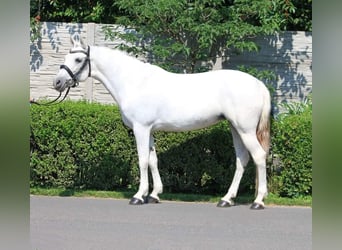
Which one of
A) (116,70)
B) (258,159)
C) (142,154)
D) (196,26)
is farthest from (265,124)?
(196,26)

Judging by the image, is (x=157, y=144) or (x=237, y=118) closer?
(x=237, y=118)

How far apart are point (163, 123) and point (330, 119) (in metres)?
6.06

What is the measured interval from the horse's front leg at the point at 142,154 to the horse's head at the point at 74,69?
3.53 feet

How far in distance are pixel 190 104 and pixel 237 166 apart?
1.07 meters

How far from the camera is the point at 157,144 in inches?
348

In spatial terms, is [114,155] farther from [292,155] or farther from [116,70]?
[292,155]

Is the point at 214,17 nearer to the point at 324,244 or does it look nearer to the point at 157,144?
the point at 157,144

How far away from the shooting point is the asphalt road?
565 centimetres

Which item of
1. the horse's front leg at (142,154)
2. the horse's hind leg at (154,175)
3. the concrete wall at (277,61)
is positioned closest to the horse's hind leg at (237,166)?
the horse's hind leg at (154,175)

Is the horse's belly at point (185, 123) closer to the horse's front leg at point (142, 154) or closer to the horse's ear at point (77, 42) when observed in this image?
the horse's front leg at point (142, 154)

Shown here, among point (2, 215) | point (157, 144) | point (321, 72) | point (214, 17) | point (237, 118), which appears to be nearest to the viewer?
point (321, 72)

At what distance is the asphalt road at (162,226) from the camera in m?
5.65

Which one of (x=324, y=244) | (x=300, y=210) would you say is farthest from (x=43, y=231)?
(x=324, y=244)

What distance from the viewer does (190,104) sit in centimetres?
767
